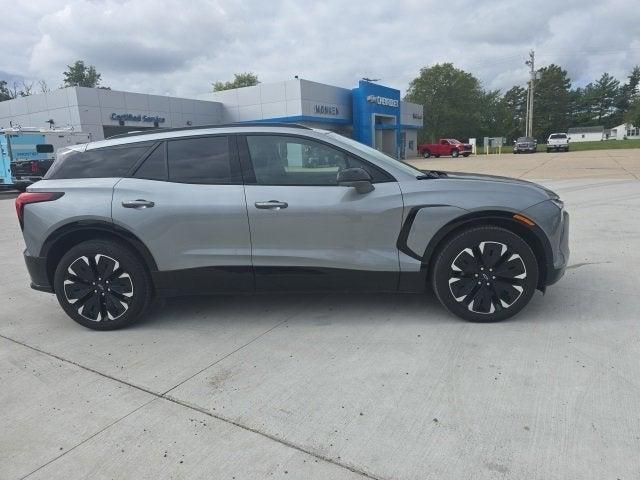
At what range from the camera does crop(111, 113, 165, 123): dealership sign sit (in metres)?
29.3

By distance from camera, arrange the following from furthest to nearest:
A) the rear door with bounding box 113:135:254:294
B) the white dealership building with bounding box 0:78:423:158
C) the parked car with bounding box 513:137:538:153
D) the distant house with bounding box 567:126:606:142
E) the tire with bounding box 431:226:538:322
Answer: the distant house with bounding box 567:126:606:142
the parked car with bounding box 513:137:538:153
the white dealership building with bounding box 0:78:423:158
the rear door with bounding box 113:135:254:294
the tire with bounding box 431:226:538:322

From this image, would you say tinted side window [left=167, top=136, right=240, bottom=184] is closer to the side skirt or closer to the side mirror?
the side skirt

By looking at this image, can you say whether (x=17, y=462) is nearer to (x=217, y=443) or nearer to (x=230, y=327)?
(x=217, y=443)

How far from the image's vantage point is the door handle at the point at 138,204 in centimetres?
384

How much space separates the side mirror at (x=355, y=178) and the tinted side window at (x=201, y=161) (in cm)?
88

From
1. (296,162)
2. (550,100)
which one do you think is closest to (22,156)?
(296,162)

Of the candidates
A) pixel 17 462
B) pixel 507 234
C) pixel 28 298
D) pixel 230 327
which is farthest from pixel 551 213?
pixel 28 298

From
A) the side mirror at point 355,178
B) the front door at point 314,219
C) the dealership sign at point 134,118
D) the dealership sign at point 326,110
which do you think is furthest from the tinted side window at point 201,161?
the dealership sign at point 326,110

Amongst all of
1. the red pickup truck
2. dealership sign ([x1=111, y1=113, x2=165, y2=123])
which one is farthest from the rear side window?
the red pickup truck

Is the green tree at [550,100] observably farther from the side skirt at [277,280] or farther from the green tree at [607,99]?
the side skirt at [277,280]

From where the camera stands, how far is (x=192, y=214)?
380 centimetres

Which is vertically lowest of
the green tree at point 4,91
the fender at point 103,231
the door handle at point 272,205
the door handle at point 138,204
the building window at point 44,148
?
the fender at point 103,231

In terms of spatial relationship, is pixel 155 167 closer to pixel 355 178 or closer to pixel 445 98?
pixel 355 178

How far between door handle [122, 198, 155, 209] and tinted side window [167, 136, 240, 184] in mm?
Result: 274
